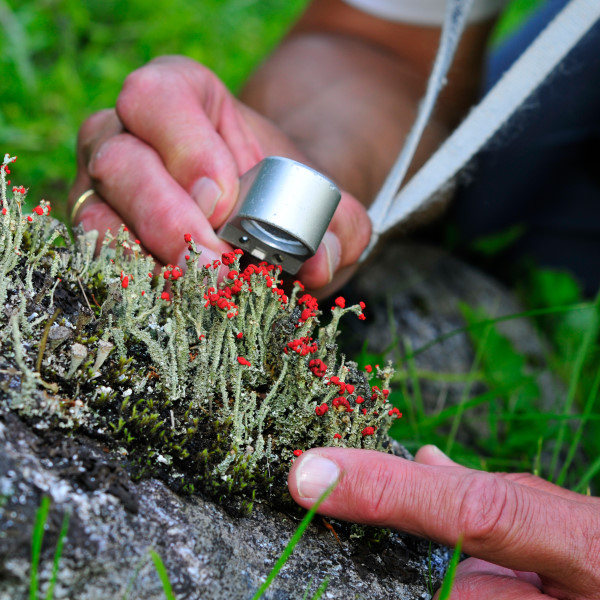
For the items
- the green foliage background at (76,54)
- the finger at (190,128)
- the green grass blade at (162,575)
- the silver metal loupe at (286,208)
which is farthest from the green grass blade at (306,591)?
the green foliage background at (76,54)

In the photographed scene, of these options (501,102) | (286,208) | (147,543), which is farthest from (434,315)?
(147,543)

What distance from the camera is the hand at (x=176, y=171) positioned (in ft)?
7.60

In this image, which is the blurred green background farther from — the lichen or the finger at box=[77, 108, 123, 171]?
the lichen

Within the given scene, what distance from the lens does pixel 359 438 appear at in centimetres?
183

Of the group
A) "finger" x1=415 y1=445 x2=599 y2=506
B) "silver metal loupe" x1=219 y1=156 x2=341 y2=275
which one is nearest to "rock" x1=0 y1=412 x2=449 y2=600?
"finger" x1=415 y1=445 x2=599 y2=506

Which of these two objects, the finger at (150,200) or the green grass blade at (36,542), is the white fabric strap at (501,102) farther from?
the green grass blade at (36,542)

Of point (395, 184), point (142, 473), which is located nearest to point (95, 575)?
point (142, 473)

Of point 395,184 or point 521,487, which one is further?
point 395,184

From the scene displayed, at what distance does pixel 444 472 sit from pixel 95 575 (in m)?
0.91

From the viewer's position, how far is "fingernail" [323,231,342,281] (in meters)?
2.41

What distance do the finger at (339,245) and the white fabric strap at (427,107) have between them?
178mm

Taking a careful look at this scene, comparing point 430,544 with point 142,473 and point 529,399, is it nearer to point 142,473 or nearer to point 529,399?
point 142,473

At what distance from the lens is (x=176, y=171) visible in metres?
2.48

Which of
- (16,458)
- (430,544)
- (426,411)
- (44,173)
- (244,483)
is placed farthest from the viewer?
(44,173)
